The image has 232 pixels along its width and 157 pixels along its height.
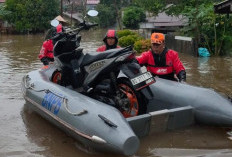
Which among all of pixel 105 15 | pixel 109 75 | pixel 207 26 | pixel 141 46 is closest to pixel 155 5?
pixel 141 46

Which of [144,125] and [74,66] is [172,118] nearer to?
[144,125]

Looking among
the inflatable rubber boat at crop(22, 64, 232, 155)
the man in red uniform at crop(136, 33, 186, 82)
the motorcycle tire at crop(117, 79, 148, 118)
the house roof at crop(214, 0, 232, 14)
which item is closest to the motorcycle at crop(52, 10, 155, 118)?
the motorcycle tire at crop(117, 79, 148, 118)

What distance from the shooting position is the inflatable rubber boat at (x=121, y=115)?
15.3ft

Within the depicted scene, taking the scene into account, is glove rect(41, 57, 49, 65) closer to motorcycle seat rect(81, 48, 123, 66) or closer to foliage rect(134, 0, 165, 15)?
motorcycle seat rect(81, 48, 123, 66)

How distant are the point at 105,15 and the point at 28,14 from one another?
17643 mm

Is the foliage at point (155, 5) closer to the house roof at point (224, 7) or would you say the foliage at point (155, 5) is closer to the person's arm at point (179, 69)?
the house roof at point (224, 7)

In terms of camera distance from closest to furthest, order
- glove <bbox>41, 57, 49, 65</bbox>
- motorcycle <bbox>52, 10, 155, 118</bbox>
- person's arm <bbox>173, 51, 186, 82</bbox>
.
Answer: motorcycle <bbox>52, 10, 155, 118</bbox>
person's arm <bbox>173, 51, 186, 82</bbox>
glove <bbox>41, 57, 49, 65</bbox>

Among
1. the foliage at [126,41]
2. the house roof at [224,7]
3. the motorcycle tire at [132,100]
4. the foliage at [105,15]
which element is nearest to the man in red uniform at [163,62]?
the motorcycle tire at [132,100]

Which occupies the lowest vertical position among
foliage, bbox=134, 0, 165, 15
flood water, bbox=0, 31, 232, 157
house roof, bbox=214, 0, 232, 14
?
flood water, bbox=0, 31, 232, 157

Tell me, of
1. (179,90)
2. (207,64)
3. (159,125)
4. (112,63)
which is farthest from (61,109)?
(207,64)

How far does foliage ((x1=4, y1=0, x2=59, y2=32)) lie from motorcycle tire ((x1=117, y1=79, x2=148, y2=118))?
38.7 metres

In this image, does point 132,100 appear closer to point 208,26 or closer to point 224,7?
point 224,7

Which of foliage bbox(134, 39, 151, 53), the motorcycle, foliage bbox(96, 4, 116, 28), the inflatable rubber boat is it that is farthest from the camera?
foliage bbox(96, 4, 116, 28)

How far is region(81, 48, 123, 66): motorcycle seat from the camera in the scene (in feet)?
19.1
